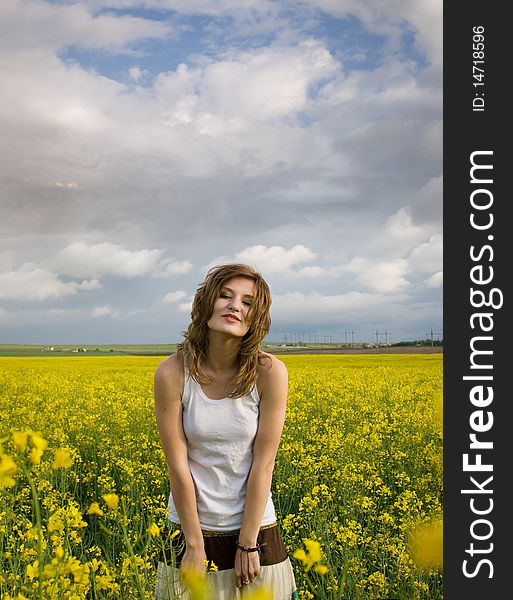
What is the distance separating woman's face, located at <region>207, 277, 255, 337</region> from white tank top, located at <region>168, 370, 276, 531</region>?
0.23 m

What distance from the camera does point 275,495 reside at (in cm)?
526

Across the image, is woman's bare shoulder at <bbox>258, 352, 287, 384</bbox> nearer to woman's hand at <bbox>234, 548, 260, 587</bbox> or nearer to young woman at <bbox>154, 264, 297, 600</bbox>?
young woman at <bbox>154, 264, 297, 600</bbox>

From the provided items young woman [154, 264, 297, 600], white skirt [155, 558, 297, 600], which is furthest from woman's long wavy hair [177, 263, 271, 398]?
white skirt [155, 558, 297, 600]

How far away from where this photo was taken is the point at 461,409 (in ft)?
7.94

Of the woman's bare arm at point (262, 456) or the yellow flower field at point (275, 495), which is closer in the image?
the yellow flower field at point (275, 495)

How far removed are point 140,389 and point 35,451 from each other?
9.42 m

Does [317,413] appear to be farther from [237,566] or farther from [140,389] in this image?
[237,566]

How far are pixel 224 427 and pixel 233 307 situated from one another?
438 mm

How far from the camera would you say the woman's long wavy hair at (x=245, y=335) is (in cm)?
250

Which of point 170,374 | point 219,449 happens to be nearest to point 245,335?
point 170,374

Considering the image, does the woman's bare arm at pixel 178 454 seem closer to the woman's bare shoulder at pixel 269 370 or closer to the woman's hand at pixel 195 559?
the woman's hand at pixel 195 559

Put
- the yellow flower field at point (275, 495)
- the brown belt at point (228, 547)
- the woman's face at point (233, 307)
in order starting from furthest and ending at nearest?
the brown belt at point (228, 547)
the woman's face at point (233, 307)
the yellow flower field at point (275, 495)

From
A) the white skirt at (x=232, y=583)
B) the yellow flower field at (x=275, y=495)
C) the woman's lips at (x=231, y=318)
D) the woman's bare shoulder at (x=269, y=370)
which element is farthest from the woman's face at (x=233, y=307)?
the white skirt at (x=232, y=583)

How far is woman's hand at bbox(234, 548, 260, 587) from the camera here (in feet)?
8.29
